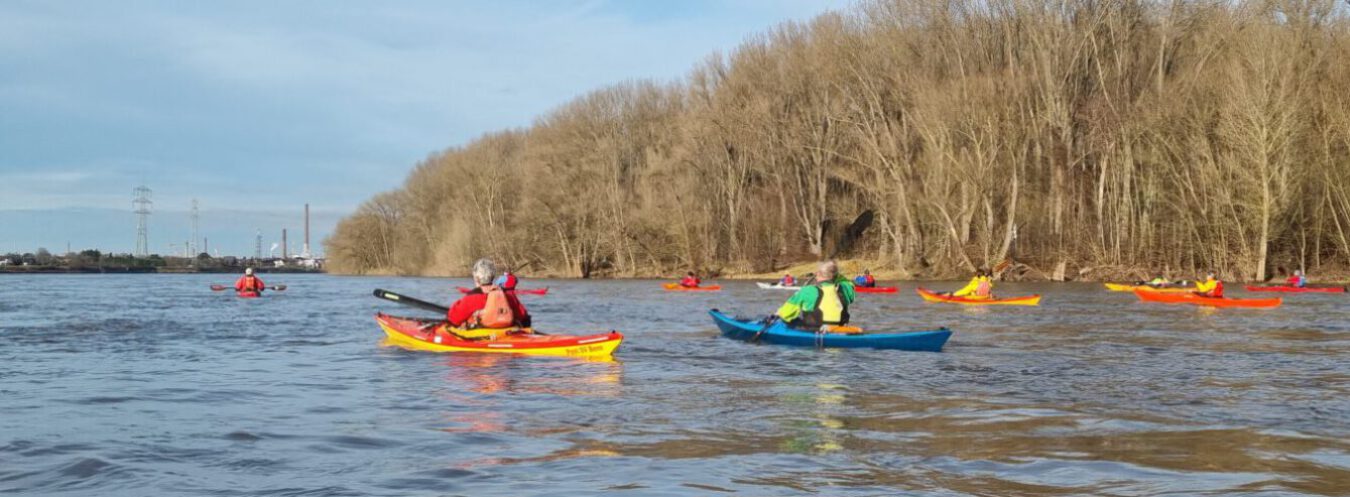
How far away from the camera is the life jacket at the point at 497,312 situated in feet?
53.7

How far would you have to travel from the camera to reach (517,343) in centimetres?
1619

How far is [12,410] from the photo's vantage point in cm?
1135

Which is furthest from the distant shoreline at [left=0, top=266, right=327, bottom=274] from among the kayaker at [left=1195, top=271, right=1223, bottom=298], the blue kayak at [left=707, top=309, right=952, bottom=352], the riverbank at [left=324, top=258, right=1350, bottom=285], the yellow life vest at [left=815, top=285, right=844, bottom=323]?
the yellow life vest at [left=815, top=285, right=844, bottom=323]

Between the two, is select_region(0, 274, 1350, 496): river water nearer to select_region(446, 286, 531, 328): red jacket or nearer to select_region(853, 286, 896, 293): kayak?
select_region(446, 286, 531, 328): red jacket

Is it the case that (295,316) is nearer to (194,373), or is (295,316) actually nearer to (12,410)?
(194,373)

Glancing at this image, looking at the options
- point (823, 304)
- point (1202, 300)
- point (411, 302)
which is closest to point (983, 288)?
point (1202, 300)

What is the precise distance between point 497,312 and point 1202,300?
21.6 metres

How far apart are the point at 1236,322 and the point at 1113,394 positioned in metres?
13.9

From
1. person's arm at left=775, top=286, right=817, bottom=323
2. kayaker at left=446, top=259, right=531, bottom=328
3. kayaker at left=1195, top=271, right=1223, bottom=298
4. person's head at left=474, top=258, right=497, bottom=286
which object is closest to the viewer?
person's head at left=474, top=258, right=497, bottom=286

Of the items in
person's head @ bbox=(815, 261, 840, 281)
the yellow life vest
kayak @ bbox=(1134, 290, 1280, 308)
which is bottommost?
kayak @ bbox=(1134, 290, 1280, 308)

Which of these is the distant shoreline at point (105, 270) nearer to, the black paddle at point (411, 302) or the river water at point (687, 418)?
the river water at point (687, 418)

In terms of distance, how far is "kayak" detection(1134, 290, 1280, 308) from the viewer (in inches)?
1117

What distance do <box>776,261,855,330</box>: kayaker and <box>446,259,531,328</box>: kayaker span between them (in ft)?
13.8

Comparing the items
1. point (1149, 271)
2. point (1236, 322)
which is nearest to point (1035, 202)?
point (1149, 271)
